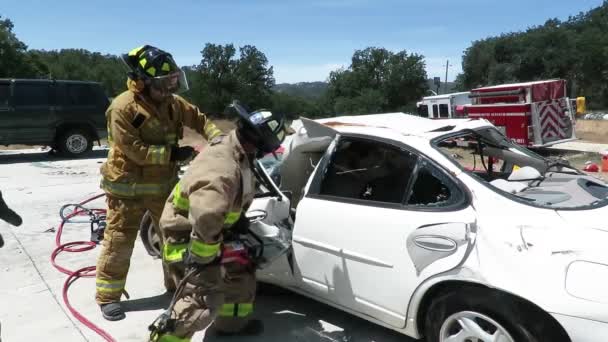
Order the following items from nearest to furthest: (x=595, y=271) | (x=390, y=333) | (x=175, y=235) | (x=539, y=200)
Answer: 1. (x=595, y=271)
2. (x=539, y=200)
3. (x=175, y=235)
4. (x=390, y=333)

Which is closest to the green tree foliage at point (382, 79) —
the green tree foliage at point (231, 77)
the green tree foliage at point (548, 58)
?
the green tree foliage at point (548, 58)

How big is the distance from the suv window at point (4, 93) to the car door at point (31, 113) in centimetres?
12

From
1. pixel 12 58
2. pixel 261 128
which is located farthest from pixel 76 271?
pixel 12 58

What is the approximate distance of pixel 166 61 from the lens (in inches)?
140

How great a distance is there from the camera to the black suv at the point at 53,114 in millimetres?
11242

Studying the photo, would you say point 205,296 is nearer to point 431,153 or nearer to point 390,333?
point 390,333

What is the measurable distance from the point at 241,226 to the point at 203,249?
0.46 m

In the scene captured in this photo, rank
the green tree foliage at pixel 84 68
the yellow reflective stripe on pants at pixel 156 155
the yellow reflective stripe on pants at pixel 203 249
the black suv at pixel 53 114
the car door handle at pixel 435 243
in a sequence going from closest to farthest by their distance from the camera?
the car door handle at pixel 435 243 → the yellow reflective stripe on pants at pixel 203 249 → the yellow reflective stripe on pants at pixel 156 155 → the black suv at pixel 53 114 → the green tree foliage at pixel 84 68

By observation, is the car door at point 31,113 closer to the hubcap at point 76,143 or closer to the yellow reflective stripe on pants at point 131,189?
the hubcap at point 76,143

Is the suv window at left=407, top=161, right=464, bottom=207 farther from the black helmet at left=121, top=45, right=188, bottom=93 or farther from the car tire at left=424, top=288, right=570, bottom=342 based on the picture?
the black helmet at left=121, top=45, right=188, bottom=93

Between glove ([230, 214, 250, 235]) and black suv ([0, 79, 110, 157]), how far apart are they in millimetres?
10314

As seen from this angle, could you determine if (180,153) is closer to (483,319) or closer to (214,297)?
(214,297)

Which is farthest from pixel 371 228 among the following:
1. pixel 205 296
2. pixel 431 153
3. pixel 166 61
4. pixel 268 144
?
pixel 166 61

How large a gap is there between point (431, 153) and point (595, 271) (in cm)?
101
